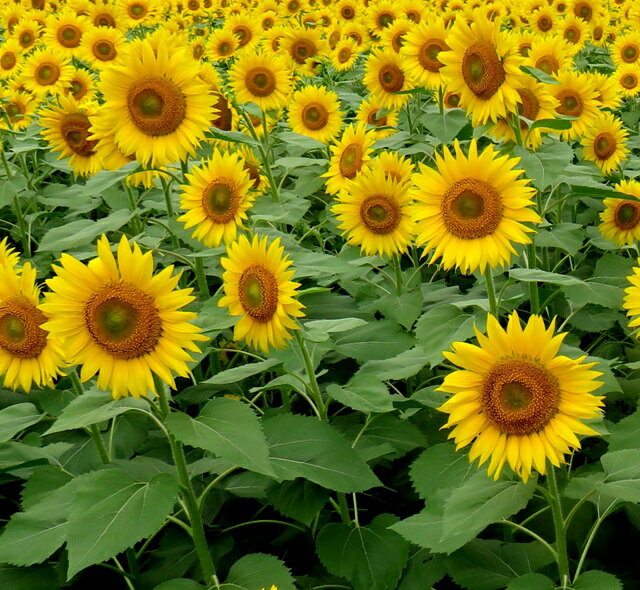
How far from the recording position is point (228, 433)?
2.03 metres

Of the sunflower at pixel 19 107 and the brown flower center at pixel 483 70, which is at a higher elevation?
the brown flower center at pixel 483 70

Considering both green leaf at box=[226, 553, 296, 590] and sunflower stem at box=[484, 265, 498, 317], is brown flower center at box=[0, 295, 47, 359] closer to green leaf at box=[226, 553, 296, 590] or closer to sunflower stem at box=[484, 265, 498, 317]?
green leaf at box=[226, 553, 296, 590]

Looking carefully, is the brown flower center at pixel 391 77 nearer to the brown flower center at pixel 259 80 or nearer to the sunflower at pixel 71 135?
the brown flower center at pixel 259 80

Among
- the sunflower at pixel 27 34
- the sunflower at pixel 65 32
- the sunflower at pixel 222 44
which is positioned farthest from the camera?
the sunflower at pixel 27 34

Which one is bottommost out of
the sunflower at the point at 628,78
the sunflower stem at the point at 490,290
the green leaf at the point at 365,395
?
the green leaf at the point at 365,395

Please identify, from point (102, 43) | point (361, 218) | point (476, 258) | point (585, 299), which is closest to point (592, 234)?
point (585, 299)

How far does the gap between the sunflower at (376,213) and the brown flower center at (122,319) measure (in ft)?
4.86

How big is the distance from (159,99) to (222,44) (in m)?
3.95

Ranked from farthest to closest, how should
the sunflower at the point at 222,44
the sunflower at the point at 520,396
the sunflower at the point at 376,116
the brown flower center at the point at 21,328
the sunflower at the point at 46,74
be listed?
1. the sunflower at the point at 222,44
2. the sunflower at the point at 46,74
3. the sunflower at the point at 376,116
4. the brown flower center at the point at 21,328
5. the sunflower at the point at 520,396

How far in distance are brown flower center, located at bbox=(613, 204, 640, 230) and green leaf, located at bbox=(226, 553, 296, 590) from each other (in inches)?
91.6

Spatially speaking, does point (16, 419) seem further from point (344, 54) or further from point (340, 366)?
point (344, 54)

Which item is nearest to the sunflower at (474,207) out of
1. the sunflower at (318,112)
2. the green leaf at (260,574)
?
the green leaf at (260,574)

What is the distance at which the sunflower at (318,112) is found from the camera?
197 inches

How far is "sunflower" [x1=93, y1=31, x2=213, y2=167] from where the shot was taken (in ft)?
9.99
